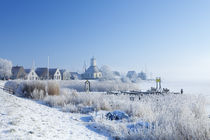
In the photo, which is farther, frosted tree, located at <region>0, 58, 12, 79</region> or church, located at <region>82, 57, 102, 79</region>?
church, located at <region>82, 57, 102, 79</region>

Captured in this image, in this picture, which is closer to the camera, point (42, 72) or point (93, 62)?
point (42, 72)

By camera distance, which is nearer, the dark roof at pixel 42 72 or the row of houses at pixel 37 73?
the row of houses at pixel 37 73

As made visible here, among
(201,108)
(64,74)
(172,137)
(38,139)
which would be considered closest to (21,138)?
(38,139)

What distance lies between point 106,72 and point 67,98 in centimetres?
4478

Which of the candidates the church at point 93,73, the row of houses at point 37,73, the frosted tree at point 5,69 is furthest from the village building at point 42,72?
the church at point 93,73

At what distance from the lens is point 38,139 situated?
12.4ft

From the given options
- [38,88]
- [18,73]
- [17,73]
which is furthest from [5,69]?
[38,88]

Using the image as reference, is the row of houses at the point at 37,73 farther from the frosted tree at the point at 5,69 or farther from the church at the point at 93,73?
the church at the point at 93,73

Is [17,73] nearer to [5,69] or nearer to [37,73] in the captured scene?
[5,69]

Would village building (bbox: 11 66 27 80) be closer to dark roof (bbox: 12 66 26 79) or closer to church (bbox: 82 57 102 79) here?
dark roof (bbox: 12 66 26 79)

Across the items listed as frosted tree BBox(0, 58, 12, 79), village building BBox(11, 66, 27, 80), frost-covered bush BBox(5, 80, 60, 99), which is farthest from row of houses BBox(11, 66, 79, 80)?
frost-covered bush BBox(5, 80, 60, 99)

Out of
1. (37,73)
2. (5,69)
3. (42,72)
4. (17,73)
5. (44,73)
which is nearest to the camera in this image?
(5,69)

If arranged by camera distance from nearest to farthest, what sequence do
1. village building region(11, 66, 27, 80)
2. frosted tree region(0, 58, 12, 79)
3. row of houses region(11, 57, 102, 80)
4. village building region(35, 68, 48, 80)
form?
frosted tree region(0, 58, 12, 79), village building region(11, 66, 27, 80), row of houses region(11, 57, 102, 80), village building region(35, 68, 48, 80)

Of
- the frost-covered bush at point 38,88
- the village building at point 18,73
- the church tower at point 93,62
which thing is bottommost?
the frost-covered bush at point 38,88
